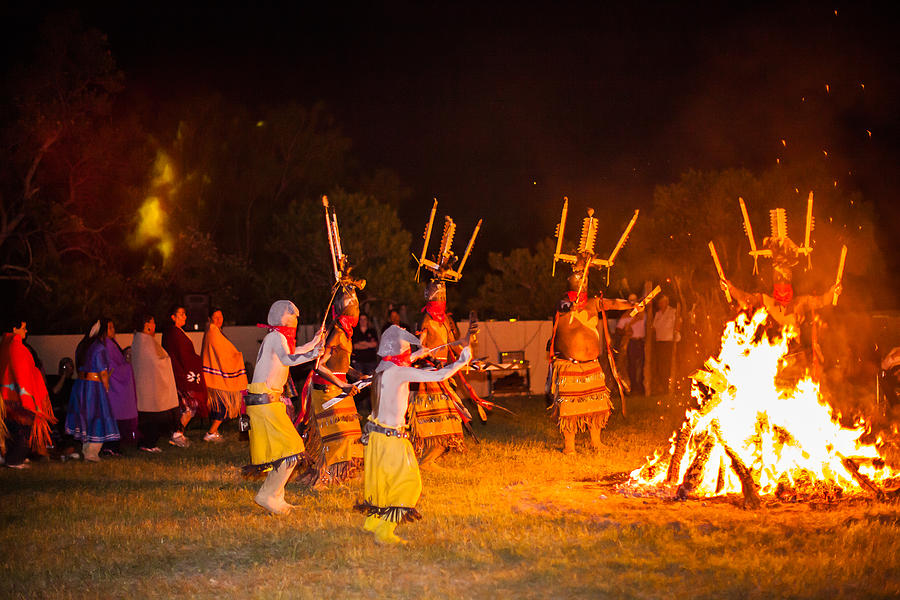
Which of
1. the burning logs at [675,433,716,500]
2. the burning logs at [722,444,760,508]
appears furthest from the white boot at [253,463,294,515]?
the burning logs at [722,444,760,508]

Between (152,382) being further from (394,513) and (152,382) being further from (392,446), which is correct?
(394,513)

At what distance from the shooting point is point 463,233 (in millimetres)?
41000

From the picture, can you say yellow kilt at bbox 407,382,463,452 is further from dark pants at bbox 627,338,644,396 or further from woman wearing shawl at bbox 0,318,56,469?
dark pants at bbox 627,338,644,396

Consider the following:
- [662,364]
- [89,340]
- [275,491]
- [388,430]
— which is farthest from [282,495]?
[662,364]

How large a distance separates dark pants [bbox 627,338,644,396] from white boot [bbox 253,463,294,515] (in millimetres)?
11014

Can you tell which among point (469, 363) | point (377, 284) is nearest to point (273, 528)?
point (469, 363)

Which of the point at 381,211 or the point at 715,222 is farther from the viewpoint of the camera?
the point at 381,211

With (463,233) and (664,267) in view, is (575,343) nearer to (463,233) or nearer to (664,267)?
(664,267)

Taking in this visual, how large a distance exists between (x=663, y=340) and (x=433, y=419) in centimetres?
955

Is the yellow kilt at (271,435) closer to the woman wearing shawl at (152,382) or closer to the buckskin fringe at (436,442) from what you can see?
the buckskin fringe at (436,442)

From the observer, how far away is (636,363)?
56.3 feet

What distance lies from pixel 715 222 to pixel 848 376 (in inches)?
483

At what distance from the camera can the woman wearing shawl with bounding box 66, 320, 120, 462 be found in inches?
409

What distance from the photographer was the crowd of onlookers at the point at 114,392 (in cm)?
986
